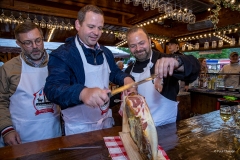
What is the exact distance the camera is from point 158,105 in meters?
1.92

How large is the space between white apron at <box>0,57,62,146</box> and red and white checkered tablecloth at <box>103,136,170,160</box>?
0.94 metres

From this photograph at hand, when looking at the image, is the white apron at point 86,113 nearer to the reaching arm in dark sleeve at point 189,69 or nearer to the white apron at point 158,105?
the white apron at point 158,105

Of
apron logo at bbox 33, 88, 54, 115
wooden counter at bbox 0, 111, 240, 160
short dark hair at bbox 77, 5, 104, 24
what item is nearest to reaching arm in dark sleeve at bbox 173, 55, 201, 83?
wooden counter at bbox 0, 111, 240, 160

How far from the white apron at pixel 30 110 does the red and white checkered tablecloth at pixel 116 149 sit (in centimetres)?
94

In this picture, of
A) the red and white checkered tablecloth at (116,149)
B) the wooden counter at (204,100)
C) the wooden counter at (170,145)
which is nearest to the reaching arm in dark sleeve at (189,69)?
the wooden counter at (170,145)

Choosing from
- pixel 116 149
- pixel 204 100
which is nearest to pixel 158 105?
pixel 116 149

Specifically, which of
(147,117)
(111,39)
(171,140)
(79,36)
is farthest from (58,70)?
(111,39)

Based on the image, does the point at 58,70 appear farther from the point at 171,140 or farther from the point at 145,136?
the point at 171,140

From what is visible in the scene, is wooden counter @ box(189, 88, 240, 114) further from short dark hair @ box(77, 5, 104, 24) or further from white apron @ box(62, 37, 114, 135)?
short dark hair @ box(77, 5, 104, 24)

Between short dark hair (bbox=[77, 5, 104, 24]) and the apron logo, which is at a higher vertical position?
short dark hair (bbox=[77, 5, 104, 24])

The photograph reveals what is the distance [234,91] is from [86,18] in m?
4.40

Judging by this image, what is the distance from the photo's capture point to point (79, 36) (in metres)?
1.56

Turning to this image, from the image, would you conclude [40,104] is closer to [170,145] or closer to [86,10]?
[86,10]

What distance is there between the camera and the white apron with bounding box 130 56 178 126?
1886mm
